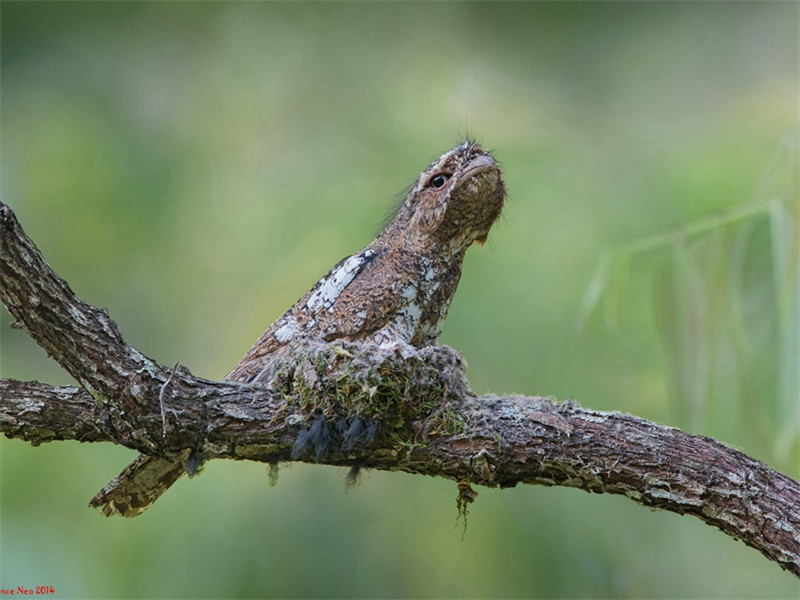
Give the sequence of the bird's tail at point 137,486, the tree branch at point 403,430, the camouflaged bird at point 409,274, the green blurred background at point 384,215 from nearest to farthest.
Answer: the tree branch at point 403,430, the bird's tail at point 137,486, the camouflaged bird at point 409,274, the green blurred background at point 384,215

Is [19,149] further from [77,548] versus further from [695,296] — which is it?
[695,296]

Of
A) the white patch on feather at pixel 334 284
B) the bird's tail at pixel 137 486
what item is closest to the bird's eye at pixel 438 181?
the white patch on feather at pixel 334 284

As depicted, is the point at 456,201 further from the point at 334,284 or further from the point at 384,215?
the point at 384,215

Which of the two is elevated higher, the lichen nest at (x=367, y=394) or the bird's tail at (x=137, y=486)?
the lichen nest at (x=367, y=394)

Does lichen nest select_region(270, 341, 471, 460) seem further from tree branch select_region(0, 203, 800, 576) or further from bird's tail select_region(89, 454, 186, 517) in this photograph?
bird's tail select_region(89, 454, 186, 517)

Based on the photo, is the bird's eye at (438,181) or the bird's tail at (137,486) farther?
the bird's eye at (438,181)

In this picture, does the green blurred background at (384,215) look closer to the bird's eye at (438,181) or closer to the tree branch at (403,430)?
the bird's eye at (438,181)
